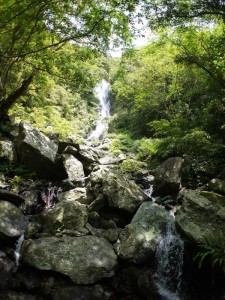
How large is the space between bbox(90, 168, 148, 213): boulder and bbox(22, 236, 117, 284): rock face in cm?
175

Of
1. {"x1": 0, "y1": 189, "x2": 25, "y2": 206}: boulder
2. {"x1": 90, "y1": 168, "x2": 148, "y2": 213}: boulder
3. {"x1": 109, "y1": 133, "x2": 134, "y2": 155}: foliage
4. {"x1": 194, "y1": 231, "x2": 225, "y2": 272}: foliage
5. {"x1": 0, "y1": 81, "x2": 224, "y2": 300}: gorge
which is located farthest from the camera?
{"x1": 109, "y1": 133, "x2": 134, "y2": 155}: foliage

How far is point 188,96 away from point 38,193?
35.5 feet

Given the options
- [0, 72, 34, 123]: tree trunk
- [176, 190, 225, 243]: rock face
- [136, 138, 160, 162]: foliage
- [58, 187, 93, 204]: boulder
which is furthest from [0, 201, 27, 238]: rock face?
[136, 138, 160, 162]: foliage

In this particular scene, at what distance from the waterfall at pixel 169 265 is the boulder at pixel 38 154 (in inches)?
234

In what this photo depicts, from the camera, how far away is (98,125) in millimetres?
26859

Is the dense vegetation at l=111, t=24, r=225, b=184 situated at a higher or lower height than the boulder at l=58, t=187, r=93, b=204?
higher

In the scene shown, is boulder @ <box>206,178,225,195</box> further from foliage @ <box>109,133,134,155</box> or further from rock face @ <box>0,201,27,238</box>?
foliage @ <box>109,133,134,155</box>

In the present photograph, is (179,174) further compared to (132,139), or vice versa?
(132,139)

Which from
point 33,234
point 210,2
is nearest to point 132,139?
point 210,2

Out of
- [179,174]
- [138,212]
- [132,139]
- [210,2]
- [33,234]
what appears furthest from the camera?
[132,139]

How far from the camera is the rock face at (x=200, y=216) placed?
22.6ft

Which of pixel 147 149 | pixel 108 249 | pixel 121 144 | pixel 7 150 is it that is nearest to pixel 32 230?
pixel 108 249

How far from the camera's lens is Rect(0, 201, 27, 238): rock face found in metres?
7.45

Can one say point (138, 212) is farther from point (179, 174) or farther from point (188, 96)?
point (188, 96)
